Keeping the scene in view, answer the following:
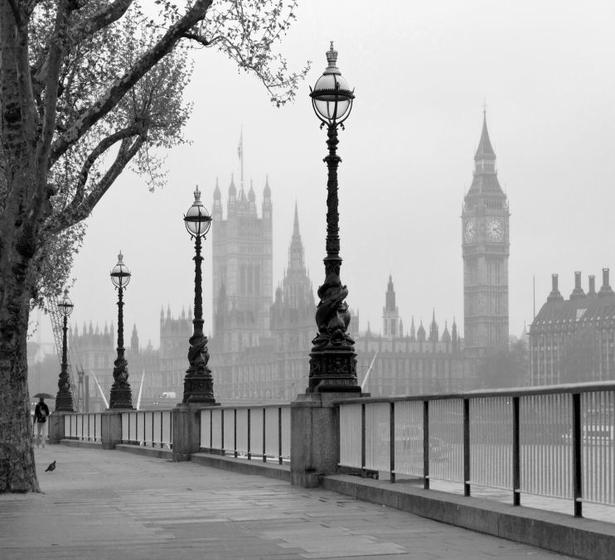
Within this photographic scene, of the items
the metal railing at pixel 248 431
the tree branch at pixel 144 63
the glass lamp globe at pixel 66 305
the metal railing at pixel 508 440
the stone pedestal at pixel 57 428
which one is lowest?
the stone pedestal at pixel 57 428

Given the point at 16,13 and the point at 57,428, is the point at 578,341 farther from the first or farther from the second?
the point at 16,13

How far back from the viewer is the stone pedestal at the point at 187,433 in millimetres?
23688

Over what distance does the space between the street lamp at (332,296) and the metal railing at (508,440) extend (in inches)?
61.9

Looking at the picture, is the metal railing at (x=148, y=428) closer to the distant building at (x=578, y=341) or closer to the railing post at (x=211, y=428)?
the railing post at (x=211, y=428)

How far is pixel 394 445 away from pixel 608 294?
186 m

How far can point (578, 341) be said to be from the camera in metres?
189

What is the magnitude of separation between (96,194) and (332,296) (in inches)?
278

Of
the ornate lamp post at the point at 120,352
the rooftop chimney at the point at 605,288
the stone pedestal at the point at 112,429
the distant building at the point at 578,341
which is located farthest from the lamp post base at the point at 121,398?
the rooftop chimney at the point at 605,288

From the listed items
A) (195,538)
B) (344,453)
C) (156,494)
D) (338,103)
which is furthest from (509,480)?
(338,103)

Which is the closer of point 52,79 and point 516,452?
point 516,452

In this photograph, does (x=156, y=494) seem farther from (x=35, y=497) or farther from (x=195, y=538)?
(x=195, y=538)

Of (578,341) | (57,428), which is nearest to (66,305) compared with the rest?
(57,428)

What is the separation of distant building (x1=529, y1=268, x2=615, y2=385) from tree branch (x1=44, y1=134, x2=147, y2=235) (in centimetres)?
16394

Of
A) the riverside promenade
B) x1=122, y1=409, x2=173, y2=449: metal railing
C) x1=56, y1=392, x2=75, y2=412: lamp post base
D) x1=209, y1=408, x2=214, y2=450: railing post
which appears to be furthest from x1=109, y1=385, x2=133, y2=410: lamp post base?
the riverside promenade
